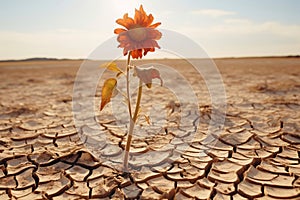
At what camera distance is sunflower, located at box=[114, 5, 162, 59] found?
126 cm

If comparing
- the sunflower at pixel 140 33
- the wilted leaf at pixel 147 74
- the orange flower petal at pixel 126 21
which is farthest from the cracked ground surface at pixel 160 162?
the orange flower petal at pixel 126 21

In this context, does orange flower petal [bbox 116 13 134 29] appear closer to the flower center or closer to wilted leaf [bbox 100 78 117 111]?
the flower center

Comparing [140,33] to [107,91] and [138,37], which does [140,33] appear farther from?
[107,91]

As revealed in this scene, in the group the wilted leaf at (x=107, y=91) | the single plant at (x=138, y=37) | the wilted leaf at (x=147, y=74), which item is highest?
the single plant at (x=138, y=37)

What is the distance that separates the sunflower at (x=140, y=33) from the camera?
126 centimetres

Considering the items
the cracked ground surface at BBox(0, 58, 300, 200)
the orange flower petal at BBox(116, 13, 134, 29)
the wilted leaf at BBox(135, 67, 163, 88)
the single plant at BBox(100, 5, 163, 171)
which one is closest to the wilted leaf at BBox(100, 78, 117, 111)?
the single plant at BBox(100, 5, 163, 171)

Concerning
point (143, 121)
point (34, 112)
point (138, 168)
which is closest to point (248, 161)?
point (138, 168)

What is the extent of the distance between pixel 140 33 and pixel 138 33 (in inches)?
0.4

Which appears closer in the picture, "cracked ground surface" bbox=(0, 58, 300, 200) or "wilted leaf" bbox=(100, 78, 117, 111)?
"wilted leaf" bbox=(100, 78, 117, 111)

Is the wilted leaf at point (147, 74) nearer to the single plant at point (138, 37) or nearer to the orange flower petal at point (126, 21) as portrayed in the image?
the single plant at point (138, 37)

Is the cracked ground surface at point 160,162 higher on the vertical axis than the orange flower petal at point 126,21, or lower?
lower

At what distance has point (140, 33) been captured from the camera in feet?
4.23

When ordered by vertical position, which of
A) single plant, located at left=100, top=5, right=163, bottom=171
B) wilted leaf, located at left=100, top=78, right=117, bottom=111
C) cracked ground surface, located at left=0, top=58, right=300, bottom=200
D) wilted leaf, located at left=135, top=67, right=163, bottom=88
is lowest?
cracked ground surface, located at left=0, top=58, right=300, bottom=200

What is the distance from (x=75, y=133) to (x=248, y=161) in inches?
66.6
